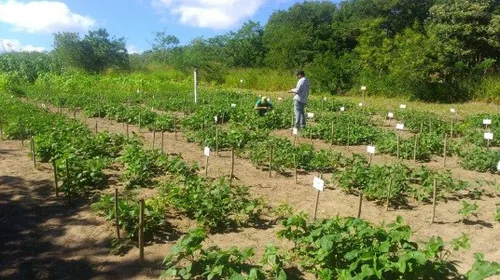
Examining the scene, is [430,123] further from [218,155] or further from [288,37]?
[288,37]

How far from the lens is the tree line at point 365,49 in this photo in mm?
18000

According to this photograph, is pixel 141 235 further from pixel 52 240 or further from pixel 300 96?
pixel 300 96

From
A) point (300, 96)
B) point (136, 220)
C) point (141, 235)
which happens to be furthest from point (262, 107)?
point (141, 235)

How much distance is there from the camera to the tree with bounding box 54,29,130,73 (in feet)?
101

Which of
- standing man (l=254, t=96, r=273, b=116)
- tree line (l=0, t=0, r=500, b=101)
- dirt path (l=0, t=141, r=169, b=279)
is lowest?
dirt path (l=0, t=141, r=169, b=279)

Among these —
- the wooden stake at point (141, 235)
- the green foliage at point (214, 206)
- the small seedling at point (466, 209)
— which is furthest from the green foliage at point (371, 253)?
the small seedling at point (466, 209)

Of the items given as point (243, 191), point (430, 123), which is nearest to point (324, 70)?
point (430, 123)

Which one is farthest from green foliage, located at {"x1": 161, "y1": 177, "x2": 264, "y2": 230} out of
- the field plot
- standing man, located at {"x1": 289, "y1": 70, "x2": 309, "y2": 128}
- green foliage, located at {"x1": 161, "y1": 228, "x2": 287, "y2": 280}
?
standing man, located at {"x1": 289, "y1": 70, "x2": 309, "y2": 128}

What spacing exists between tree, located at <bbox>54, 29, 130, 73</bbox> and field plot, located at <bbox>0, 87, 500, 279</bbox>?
2251cm

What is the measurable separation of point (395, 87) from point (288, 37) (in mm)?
12463

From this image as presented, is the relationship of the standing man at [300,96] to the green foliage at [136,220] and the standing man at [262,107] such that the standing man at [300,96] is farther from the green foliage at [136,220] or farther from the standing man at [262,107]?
the green foliage at [136,220]

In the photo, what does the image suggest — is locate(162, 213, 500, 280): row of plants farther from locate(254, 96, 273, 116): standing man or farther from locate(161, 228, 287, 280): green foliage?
locate(254, 96, 273, 116): standing man

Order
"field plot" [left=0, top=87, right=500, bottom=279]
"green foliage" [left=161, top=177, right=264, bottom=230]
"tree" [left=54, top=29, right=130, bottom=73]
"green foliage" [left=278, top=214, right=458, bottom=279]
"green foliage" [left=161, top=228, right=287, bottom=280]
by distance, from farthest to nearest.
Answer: "tree" [left=54, top=29, right=130, bottom=73], "green foliage" [left=161, top=177, right=264, bottom=230], "field plot" [left=0, top=87, right=500, bottom=279], "green foliage" [left=161, top=228, right=287, bottom=280], "green foliage" [left=278, top=214, right=458, bottom=279]

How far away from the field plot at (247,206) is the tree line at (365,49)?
29.3ft
